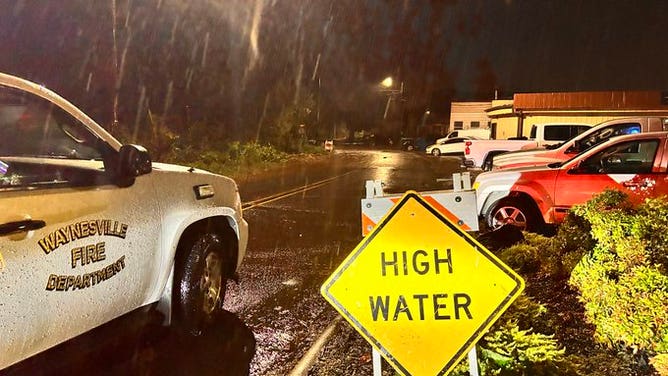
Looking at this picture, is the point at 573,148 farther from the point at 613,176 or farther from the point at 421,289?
the point at 421,289

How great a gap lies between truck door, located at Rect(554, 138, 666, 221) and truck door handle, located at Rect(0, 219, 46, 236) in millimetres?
6942

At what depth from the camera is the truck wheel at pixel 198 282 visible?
462 cm

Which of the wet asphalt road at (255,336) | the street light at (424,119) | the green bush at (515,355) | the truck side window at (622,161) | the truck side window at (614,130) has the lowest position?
the wet asphalt road at (255,336)

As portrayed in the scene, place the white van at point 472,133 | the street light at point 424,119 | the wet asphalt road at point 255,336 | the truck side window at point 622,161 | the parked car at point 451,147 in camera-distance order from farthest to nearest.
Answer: the street light at point 424,119 < the white van at point 472,133 < the parked car at point 451,147 < the truck side window at point 622,161 < the wet asphalt road at point 255,336

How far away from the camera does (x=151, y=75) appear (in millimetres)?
23406

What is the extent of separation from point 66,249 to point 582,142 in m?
11.5

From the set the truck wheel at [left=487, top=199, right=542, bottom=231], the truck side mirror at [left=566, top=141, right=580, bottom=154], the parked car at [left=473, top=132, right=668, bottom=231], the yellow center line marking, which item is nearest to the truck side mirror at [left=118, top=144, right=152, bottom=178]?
the parked car at [left=473, top=132, right=668, bottom=231]

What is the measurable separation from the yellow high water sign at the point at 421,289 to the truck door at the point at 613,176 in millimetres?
5459

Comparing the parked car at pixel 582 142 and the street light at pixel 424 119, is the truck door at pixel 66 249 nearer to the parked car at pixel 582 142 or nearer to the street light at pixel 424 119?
the parked car at pixel 582 142

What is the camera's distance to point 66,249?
3273mm

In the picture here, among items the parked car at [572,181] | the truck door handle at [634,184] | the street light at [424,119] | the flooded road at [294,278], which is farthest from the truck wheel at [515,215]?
the street light at [424,119]

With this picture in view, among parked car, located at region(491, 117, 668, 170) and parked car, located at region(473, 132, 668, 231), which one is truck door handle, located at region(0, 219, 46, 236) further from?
parked car, located at region(491, 117, 668, 170)

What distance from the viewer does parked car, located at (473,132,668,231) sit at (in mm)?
7926

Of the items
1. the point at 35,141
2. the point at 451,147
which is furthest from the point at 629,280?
the point at 451,147
